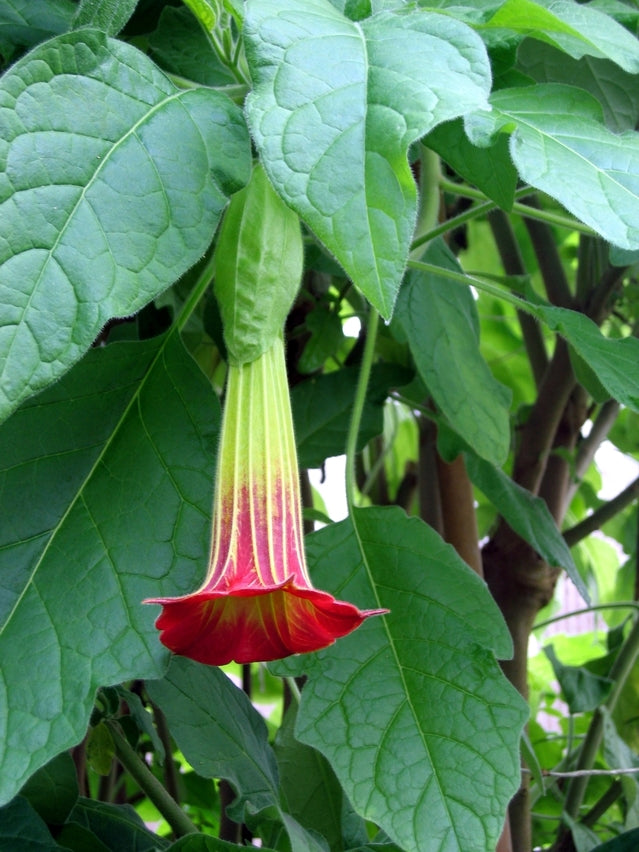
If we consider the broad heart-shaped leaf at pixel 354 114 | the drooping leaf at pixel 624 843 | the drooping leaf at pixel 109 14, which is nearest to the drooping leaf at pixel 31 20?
the drooping leaf at pixel 109 14

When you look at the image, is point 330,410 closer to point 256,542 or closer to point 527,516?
point 527,516

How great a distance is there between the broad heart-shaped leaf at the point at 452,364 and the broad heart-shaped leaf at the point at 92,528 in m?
0.18

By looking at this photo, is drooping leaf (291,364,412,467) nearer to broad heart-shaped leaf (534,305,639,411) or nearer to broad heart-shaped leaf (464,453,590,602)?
broad heart-shaped leaf (464,453,590,602)

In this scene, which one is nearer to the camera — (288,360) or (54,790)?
(54,790)

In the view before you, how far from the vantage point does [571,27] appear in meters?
0.39

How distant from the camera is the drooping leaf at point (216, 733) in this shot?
0.54 m

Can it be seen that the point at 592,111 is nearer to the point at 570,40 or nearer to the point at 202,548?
the point at 570,40

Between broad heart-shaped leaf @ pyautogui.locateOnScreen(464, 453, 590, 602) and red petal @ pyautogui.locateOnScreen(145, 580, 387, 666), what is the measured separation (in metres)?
0.33

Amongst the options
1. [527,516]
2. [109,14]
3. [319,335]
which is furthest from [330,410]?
[109,14]

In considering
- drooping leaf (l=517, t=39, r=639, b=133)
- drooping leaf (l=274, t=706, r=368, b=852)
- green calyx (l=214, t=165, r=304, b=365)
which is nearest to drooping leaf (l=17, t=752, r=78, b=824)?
drooping leaf (l=274, t=706, r=368, b=852)

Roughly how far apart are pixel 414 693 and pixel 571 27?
0.32 meters

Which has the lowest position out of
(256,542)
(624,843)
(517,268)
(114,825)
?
(114,825)

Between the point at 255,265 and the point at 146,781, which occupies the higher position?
the point at 255,265

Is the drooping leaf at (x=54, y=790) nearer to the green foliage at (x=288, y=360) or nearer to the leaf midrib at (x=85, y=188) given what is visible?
the green foliage at (x=288, y=360)
